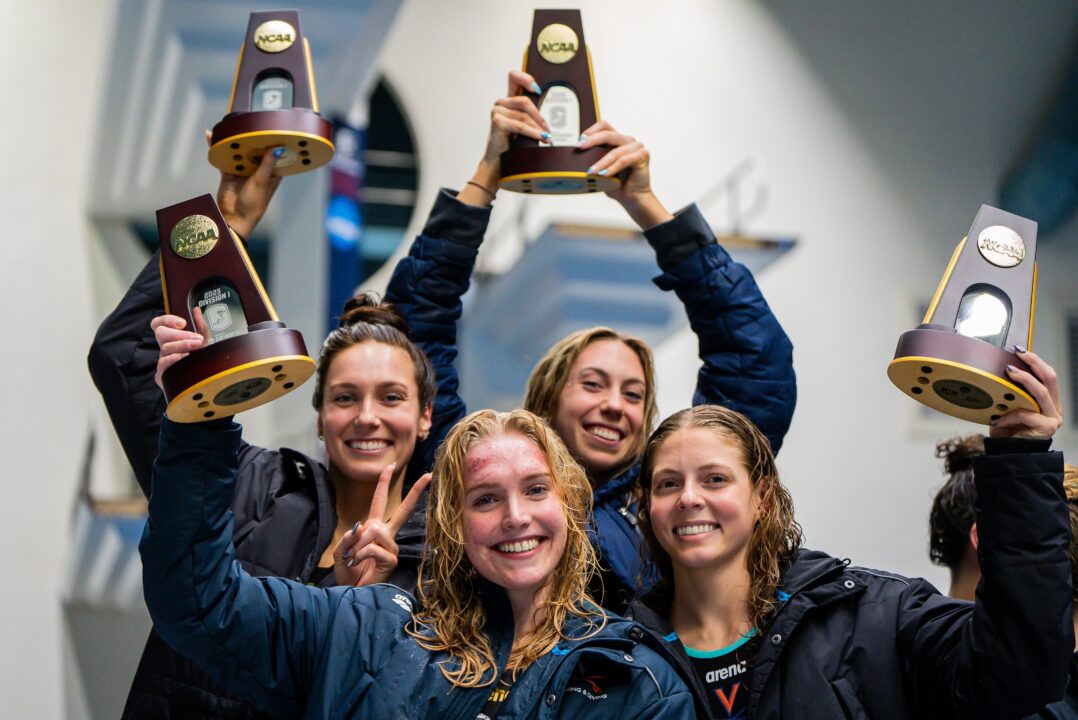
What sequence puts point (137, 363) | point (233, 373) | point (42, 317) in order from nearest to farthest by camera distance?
point (233, 373) → point (137, 363) → point (42, 317)

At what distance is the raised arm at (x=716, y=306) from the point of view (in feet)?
6.29

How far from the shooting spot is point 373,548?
5.10 feet

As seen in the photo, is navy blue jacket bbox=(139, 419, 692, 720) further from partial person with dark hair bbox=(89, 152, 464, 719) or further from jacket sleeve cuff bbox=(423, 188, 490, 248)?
jacket sleeve cuff bbox=(423, 188, 490, 248)

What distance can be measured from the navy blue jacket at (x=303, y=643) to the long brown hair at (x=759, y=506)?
219mm

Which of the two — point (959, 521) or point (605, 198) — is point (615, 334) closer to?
point (959, 521)

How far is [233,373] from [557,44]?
0.96 meters

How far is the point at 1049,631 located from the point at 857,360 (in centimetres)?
337

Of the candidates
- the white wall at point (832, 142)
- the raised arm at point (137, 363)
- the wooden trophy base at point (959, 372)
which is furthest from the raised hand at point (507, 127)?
the white wall at point (832, 142)

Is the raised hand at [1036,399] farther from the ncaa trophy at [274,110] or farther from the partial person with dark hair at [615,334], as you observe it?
the ncaa trophy at [274,110]

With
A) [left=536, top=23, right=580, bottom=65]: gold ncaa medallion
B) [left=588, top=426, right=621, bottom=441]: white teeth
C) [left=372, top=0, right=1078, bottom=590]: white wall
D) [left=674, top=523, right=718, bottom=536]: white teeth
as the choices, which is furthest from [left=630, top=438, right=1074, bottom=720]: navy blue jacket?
[left=372, top=0, right=1078, bottom=590]: white wall

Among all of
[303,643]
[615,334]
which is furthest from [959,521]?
[303,643]

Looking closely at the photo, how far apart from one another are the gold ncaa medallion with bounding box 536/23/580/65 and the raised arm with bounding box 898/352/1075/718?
0.96 metres

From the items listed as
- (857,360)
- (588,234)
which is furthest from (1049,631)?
(857,360)

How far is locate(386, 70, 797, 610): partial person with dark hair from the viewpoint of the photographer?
1924 mm
